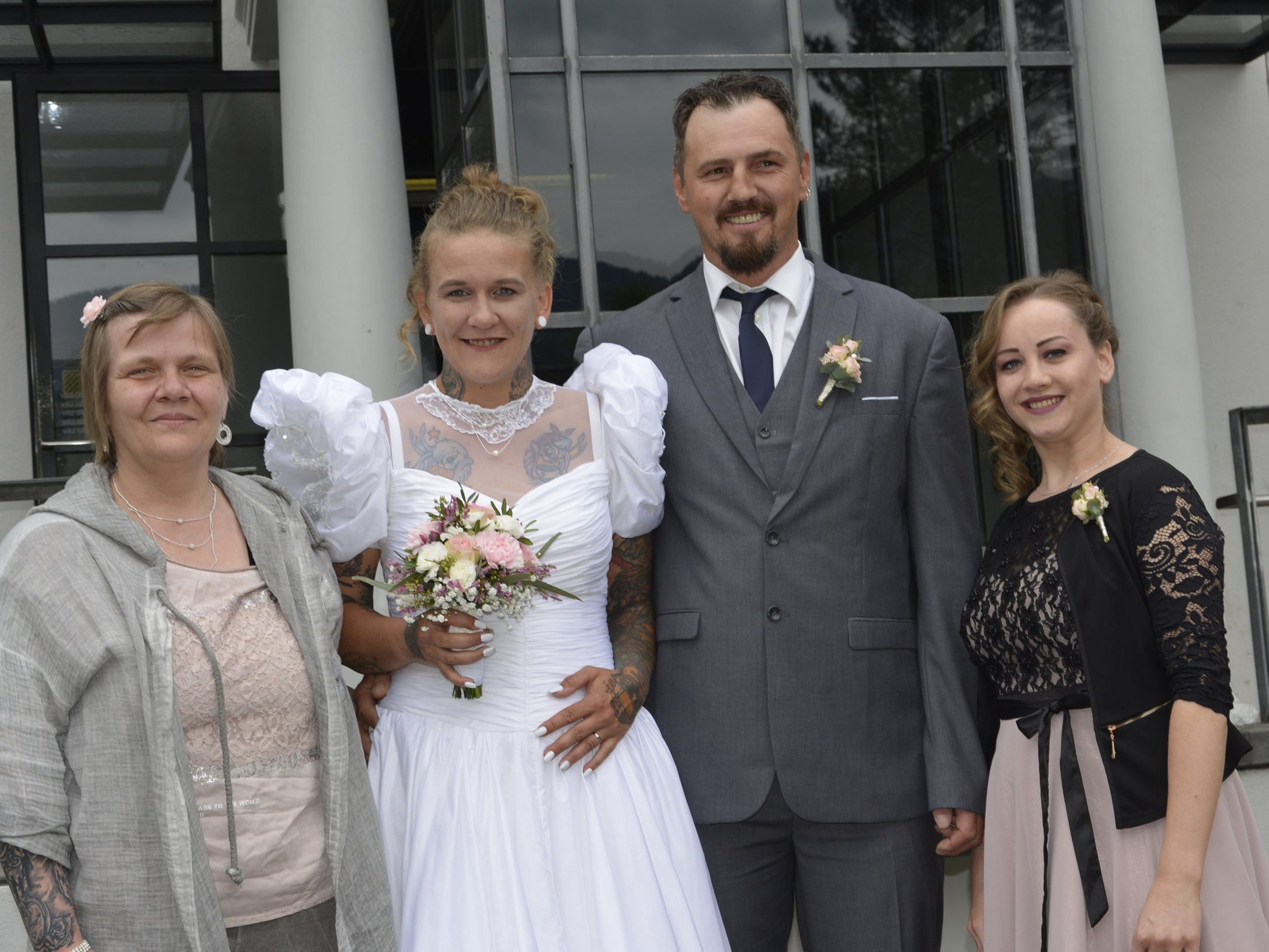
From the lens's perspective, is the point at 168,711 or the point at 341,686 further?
the point at 341,686

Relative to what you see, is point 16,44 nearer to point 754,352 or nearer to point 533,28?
point 533,28

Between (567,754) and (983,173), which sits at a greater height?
(983,173)

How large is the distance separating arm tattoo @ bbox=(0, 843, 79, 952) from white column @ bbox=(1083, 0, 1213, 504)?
573 centimetres

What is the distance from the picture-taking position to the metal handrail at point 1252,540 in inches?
184

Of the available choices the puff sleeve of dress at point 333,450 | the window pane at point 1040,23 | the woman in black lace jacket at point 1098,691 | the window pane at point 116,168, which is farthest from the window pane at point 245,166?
the woman in black lace jacket at point 1098,691

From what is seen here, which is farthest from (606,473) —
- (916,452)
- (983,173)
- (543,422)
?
(983,173)

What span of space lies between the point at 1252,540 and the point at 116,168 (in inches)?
274

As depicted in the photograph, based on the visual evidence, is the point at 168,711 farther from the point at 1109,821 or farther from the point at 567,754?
the point at 1109,821

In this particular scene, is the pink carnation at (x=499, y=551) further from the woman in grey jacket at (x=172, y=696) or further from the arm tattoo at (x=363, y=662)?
the arm tattoo at (x=363, y=662)

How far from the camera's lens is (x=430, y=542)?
2.60 m

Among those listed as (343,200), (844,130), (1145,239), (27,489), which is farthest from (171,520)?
(1145,239)

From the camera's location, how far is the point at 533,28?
621 centimetres

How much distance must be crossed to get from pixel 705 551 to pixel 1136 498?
0.93 m

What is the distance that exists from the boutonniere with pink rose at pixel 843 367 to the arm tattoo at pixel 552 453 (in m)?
0.56
